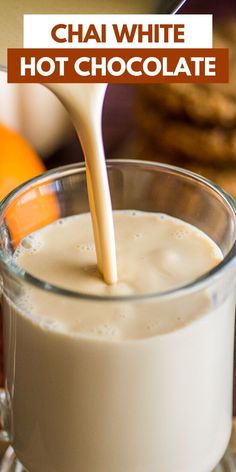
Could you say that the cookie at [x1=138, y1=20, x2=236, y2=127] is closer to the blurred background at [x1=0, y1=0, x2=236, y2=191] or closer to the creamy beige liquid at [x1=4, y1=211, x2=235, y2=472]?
the blurred background at [x1=0, y1=0, x2=236, y2=191]

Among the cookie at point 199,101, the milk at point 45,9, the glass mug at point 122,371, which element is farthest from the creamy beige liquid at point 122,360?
the cookie at point 199,101

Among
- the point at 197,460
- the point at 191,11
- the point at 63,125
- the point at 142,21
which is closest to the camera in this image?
the point at 197,460

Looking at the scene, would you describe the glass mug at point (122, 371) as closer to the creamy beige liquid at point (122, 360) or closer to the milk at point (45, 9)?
the creamy beige liquid at point (122, 360)

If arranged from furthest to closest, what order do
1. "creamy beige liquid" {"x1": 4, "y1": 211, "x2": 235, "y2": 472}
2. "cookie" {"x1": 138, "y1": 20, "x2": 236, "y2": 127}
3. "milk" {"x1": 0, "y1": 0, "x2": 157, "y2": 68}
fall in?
1. "cookie" {"x1": 138, "y1": 20, "x2": 236, "y2": 127}
2. "milk" {"x1": 0, "y1": 0, "x2": 157, "y2": 68}
3. "creamy beige liquid" {"x1": 4, "y1": 211, "x2": 235, "y2": 472}

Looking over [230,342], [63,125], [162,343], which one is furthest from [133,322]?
[63,125]

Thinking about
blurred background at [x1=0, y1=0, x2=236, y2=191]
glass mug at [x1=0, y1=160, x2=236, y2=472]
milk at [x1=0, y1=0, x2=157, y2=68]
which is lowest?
glass mug at [x1=0, y1=160, x2=236, y2=472]

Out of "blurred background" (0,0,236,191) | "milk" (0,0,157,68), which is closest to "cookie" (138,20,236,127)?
"blurred background" (0,0,236,191)

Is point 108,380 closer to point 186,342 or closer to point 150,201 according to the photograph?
point 186,342

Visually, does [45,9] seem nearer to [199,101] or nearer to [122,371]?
[122,371]
